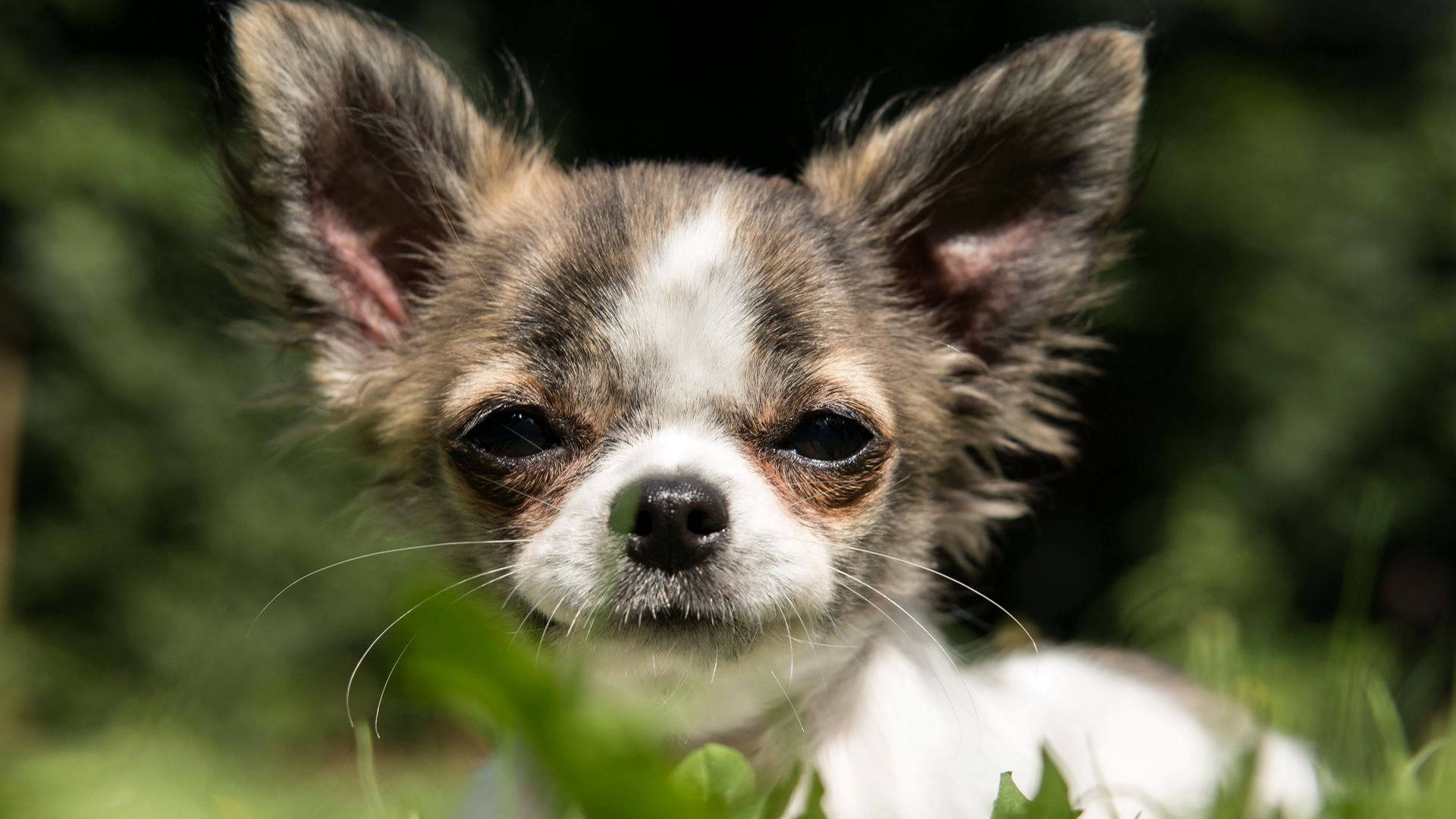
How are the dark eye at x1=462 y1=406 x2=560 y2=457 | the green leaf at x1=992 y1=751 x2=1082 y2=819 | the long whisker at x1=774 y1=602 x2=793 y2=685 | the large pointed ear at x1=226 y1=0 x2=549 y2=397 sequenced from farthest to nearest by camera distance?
the large pointed ear at x1=226 y1=0 x2=549 y2=397
the dark eye at x1=462 y1=406 x2=560 y2=457
the long whisker at x1=774 y1=602 x2=793 y2=685
the green leaf at x1=992 y1=751 x2=1082 y2=819

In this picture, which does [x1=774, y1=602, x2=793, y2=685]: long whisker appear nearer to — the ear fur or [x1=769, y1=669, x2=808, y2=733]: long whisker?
[x1=769, y1=669, x2=808, y2=733]: long whisker

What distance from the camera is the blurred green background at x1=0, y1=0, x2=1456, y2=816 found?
5.74 m

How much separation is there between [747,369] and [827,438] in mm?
251

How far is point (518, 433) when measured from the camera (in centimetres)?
274

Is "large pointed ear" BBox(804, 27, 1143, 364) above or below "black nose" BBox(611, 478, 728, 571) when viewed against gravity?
above

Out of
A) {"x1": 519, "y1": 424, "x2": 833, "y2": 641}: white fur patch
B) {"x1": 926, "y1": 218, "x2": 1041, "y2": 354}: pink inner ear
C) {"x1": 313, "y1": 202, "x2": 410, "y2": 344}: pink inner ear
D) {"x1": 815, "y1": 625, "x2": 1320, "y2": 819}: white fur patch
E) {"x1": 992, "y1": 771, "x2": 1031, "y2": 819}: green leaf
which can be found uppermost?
{"x1": 926, "y1": 218, "x2": 1041, "y2": 354}: pink inner ear

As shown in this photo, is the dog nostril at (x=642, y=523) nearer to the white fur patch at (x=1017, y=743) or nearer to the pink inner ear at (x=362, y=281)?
the white fur patch at (x=1017, y=743)

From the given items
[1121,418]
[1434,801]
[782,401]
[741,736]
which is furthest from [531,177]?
[1121,418]

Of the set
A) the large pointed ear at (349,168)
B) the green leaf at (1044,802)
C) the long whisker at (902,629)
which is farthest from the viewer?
the large pointed ear at (349,168)

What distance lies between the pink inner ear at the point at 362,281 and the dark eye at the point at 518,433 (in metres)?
0.68

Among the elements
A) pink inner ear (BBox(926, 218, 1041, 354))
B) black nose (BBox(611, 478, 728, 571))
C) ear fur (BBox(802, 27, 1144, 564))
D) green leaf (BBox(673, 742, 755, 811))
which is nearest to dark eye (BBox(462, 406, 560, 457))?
black nose (BBox(611, 478, 728, 571))

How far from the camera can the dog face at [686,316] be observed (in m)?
2.61

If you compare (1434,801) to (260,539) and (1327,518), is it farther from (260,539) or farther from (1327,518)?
(260,539)

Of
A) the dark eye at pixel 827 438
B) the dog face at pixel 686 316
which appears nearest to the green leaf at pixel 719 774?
the dog face at pixel 686 316
